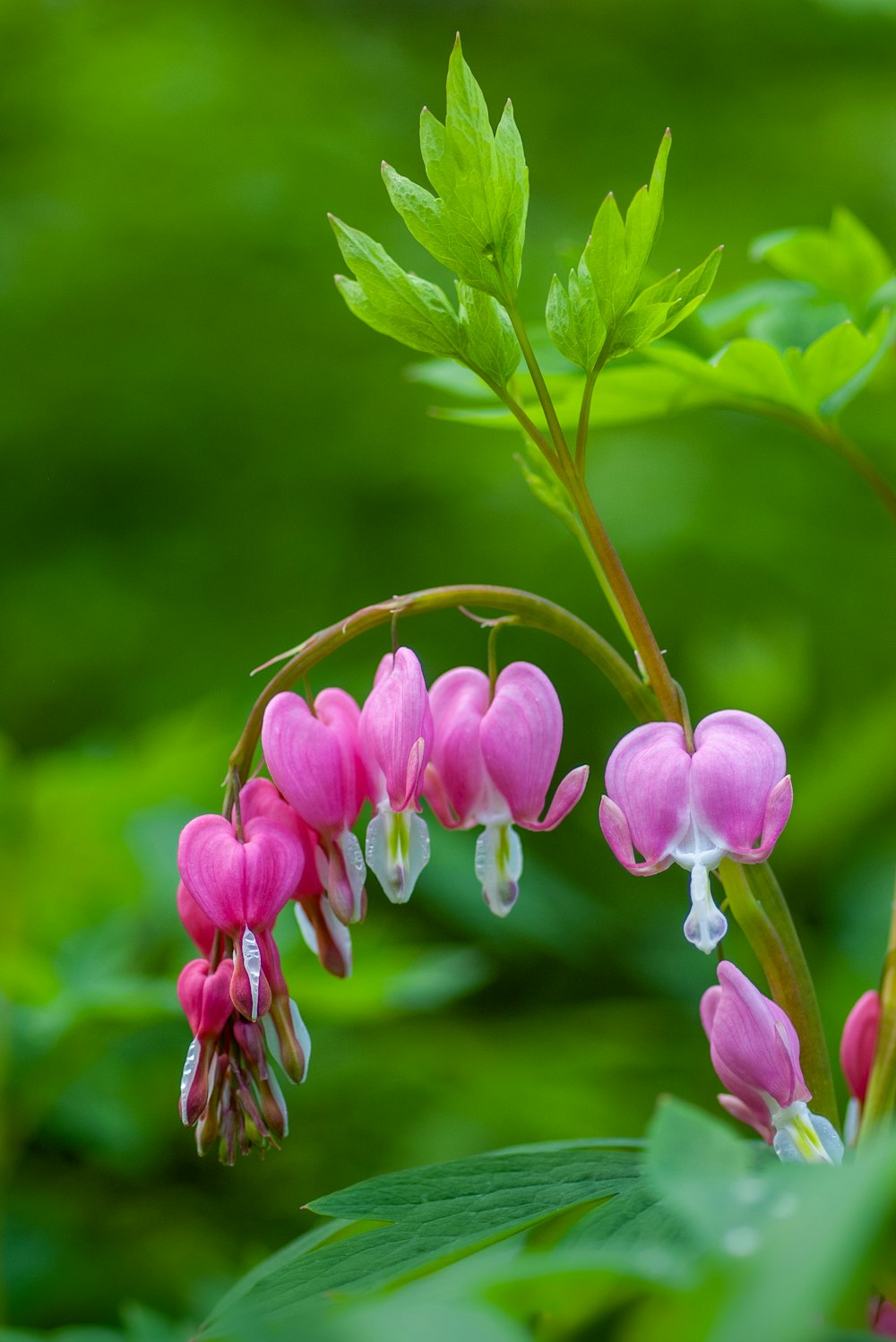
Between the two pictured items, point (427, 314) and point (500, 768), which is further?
point (500, 768)

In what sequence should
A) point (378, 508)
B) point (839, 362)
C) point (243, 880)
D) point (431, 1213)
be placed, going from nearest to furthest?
point (431, 1213)
point (243, 880)
point (839, 362)
point (378, 508)

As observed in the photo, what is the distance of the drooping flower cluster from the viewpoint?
82cm

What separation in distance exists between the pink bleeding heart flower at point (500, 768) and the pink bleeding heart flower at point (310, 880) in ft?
0.31

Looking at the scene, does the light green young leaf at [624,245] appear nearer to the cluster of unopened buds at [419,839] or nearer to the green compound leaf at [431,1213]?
the cluster of unopened buds at [419,839]

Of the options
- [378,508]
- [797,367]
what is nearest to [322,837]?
[797,367]

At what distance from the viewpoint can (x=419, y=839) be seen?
0.84 meters

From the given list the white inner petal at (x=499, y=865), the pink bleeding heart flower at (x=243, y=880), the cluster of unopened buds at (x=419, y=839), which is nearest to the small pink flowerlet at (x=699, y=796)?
the cluster of unopened buds at (x=419, y=839)

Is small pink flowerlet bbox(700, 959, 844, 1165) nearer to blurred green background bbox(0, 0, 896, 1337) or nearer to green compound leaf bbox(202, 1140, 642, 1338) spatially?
green compound leaf bbox(202, 1140, 642, 1338)

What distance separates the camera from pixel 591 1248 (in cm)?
61

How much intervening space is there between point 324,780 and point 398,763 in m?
0.06

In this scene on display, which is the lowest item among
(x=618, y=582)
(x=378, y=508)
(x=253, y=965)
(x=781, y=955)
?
(x=781, y=955)

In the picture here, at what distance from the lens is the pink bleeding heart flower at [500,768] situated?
86 cm

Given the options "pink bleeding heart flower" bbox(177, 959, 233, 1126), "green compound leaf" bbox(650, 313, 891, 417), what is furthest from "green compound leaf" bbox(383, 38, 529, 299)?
"pink bleeding heart flower" bbox(177, 959, 233, 1126)

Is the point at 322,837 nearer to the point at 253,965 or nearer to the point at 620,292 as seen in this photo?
the point at 253,965
